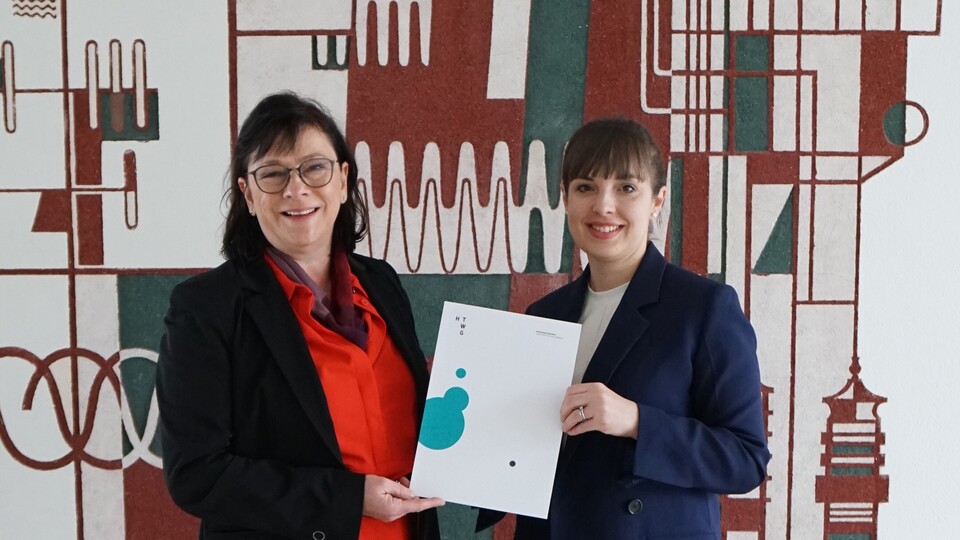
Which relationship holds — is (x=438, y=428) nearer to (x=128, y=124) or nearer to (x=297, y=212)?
(x=297, y=212)

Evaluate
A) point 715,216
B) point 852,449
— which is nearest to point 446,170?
point 715,216

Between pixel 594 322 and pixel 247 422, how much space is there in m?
0.68

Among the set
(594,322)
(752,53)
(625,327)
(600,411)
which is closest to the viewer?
(600,411)

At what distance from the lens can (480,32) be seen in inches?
92.8

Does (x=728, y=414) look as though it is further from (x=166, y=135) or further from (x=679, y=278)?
(x=166, y=135)

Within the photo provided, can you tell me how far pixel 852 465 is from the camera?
2389mm

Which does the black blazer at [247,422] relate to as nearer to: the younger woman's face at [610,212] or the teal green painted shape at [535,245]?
the younger woman's face at [610,212]

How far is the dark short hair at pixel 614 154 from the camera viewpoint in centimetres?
150

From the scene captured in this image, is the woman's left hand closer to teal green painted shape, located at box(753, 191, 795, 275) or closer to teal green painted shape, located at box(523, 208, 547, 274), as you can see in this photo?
teal green painted shape, located at box(523, 208, 547, 274)

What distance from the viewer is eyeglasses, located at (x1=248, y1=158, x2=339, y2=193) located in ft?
4.89

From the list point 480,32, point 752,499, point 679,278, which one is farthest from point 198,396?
point 752,499

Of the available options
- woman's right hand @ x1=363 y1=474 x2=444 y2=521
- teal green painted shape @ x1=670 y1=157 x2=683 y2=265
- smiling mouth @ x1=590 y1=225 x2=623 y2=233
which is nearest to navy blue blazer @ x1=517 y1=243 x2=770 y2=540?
smiling mouth @ x1=590 y1=225 x2=623 y2=233

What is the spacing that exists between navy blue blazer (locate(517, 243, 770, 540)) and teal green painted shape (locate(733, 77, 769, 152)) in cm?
101

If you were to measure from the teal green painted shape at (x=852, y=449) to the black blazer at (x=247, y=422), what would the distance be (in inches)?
63.0
